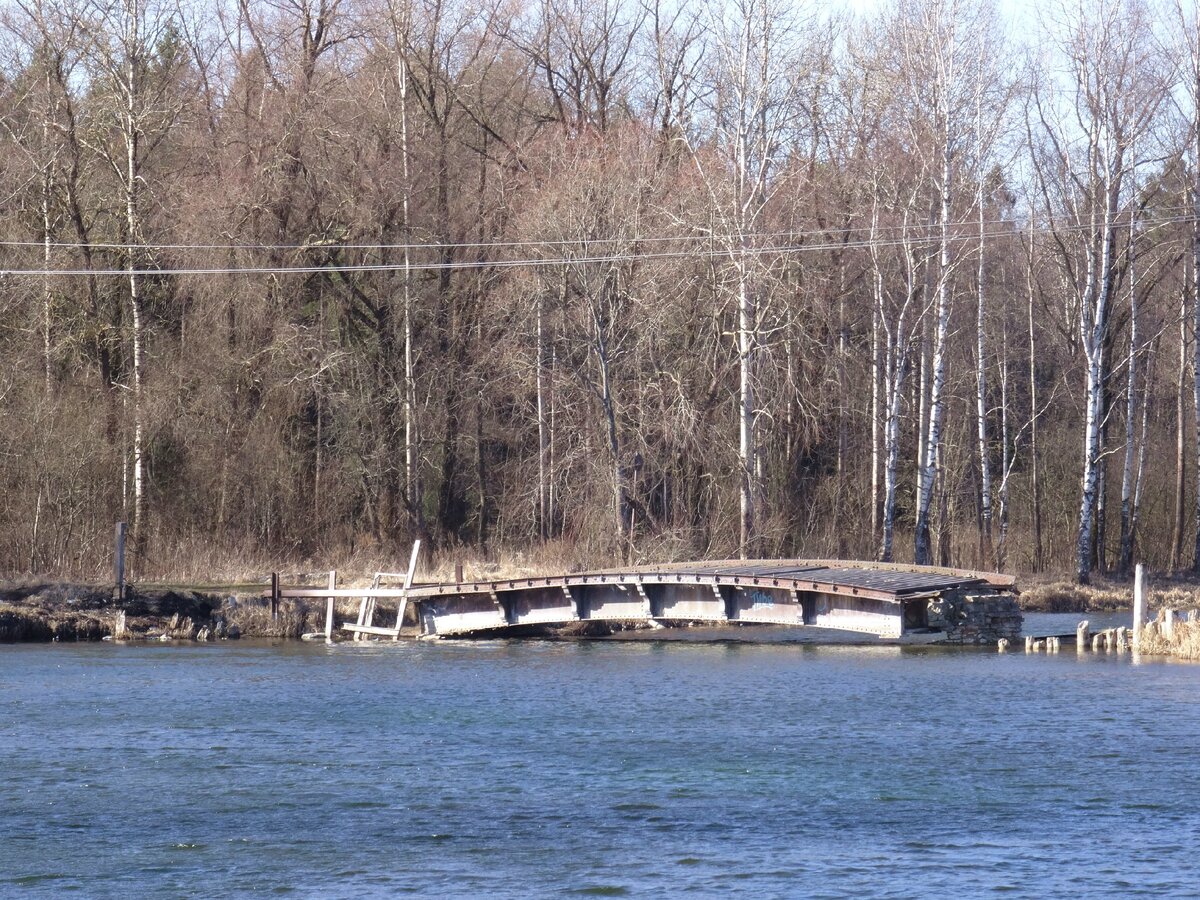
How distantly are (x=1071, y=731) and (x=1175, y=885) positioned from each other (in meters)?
8.16

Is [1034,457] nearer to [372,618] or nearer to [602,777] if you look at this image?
[372,618]

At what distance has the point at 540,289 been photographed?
4188 cm

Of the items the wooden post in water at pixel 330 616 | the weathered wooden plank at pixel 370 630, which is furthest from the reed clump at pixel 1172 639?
the wooden post in water at pixel 330 616

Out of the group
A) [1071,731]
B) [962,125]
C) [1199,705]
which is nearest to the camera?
[1071,731]

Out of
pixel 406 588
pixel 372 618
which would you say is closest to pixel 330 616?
pixel 372 618

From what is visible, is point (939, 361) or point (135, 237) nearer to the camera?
point (939, 361)

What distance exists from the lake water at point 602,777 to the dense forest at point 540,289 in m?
12.2

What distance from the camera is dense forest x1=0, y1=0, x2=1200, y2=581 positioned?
137ft

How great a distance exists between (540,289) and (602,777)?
23.5 m

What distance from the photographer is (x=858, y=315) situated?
47031mm

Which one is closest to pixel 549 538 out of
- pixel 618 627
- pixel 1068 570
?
pixel 618 627

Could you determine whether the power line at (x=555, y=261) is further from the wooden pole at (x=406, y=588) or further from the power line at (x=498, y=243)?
the wooden pole at (x=406, y=588)

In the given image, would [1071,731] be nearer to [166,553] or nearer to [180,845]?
[180,845]

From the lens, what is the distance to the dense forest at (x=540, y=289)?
1644 inches
